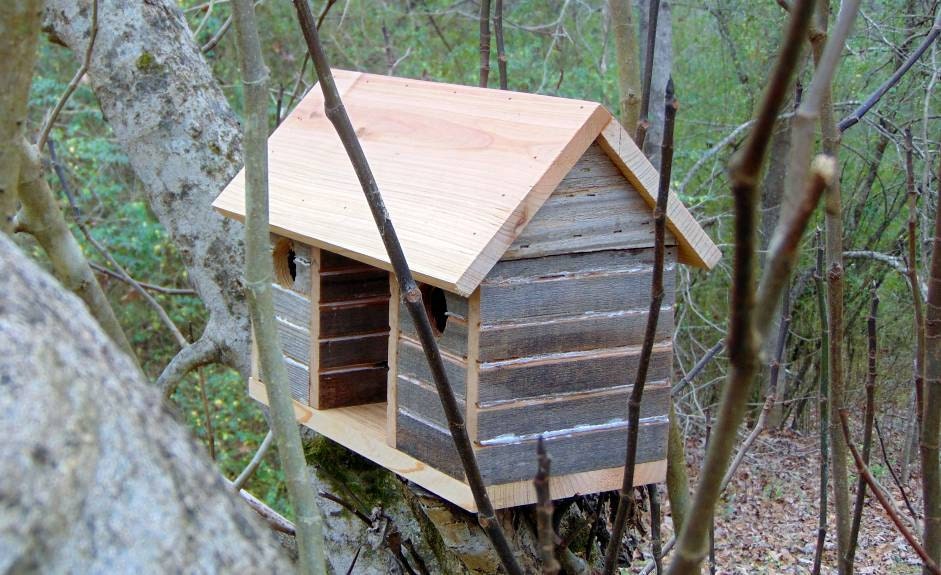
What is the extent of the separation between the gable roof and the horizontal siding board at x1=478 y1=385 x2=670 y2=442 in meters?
0.32

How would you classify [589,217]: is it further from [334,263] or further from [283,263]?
[283,263]

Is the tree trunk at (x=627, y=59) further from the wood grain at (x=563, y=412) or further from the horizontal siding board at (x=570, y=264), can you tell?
the wood grain at (x=563, y=412)

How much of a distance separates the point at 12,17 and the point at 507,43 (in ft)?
24.4

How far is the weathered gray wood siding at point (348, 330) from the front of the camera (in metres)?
2.71

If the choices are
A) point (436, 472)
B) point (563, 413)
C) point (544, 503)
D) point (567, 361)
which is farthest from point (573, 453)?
point (544, 503)

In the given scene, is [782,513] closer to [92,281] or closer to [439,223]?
[439,223]

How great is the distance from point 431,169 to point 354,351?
26.1 inches

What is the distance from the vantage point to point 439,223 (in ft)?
7.14

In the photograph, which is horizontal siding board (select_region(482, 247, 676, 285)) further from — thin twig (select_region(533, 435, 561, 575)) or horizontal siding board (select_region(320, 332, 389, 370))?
thin twig (select_region(533, 435, 561, 575))

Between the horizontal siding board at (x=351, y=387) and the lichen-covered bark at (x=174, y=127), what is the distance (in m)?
0.84

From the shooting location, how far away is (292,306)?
2.83m

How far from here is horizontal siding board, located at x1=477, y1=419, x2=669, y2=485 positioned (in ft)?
6.98

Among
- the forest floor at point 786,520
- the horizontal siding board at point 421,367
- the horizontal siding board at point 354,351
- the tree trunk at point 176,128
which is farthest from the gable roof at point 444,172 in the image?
the forest floor at point 786,520

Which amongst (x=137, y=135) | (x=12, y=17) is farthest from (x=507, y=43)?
(x=12, y=17)
